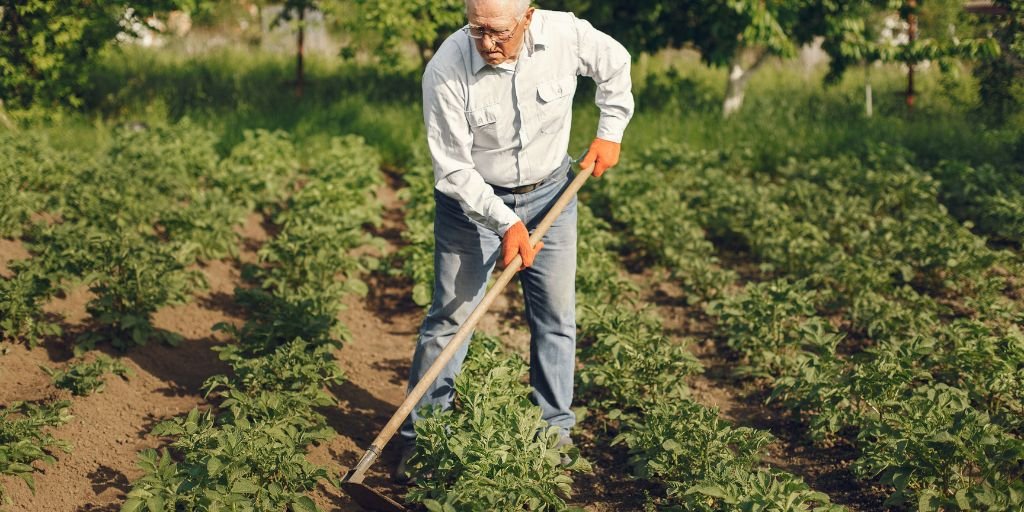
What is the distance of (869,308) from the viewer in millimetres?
5520

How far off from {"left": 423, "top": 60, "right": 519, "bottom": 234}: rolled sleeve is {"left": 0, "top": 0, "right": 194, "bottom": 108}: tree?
613 centimetres

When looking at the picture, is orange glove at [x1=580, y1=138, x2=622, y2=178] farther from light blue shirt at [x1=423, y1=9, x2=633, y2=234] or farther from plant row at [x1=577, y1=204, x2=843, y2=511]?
plant row at [x1=577, y1=204, x2=843, y2=511]

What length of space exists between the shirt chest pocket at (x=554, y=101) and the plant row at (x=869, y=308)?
158cm

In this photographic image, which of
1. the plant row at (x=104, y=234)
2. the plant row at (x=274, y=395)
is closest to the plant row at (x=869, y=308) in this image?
the plant row at (x=274, y=395)

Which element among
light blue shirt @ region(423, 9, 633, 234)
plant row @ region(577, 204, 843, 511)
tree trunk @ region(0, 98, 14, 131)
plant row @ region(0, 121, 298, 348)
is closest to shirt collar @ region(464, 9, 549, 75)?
light blue shirt @ region(423, 9, 633, 234)

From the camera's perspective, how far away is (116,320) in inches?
202

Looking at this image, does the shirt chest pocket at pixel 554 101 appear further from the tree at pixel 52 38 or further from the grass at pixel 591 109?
the tree at pixel 52 38

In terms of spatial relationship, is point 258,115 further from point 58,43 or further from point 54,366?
point 54,366

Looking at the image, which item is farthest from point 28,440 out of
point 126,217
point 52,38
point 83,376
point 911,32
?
point 911,32

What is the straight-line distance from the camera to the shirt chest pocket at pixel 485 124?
12.3 feet

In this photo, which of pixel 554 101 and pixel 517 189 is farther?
pixel 517 189

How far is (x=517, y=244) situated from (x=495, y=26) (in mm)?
764

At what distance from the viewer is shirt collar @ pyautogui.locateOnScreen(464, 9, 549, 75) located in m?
3.69

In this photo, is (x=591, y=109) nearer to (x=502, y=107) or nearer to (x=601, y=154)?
(x=601, y=154)
